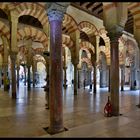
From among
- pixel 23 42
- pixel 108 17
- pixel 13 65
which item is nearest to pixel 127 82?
A: pixel 23 42

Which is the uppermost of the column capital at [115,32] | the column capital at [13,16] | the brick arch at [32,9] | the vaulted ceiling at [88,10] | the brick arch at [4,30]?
the vaulted ceiling at [88,10]

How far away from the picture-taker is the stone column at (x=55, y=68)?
3.76 m

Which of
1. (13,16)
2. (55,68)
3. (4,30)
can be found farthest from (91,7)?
(55,68)

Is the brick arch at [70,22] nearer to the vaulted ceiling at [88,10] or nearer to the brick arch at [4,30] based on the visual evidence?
the vaulted ceiling at [88,10]

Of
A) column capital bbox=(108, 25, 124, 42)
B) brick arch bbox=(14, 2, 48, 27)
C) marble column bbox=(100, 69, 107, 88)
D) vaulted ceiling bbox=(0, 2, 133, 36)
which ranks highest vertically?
vaulted ceiling bbox=(0, 2, 133, 36)

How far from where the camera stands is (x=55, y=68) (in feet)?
12.5

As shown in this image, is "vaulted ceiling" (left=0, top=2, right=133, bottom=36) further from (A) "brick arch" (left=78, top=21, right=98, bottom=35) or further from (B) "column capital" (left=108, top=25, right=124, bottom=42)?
(B) "column capital" (left=108, top=25, right=124, bottom=42)

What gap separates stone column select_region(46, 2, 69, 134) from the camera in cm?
376

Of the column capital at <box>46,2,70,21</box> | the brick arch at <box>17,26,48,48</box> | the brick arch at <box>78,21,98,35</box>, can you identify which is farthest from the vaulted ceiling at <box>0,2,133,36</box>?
the column capital at <box>46,2,70,21</box>

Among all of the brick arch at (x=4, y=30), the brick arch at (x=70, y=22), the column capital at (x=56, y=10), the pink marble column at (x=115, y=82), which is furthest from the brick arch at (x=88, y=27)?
the column capital at (x=56, y=10)

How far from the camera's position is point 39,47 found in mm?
17062

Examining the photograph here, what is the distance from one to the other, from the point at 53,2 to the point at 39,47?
13561 mm

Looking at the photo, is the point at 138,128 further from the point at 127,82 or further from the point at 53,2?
the point at 127,82

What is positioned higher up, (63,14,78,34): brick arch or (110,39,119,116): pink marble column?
(63,14,78,34): brick arch
